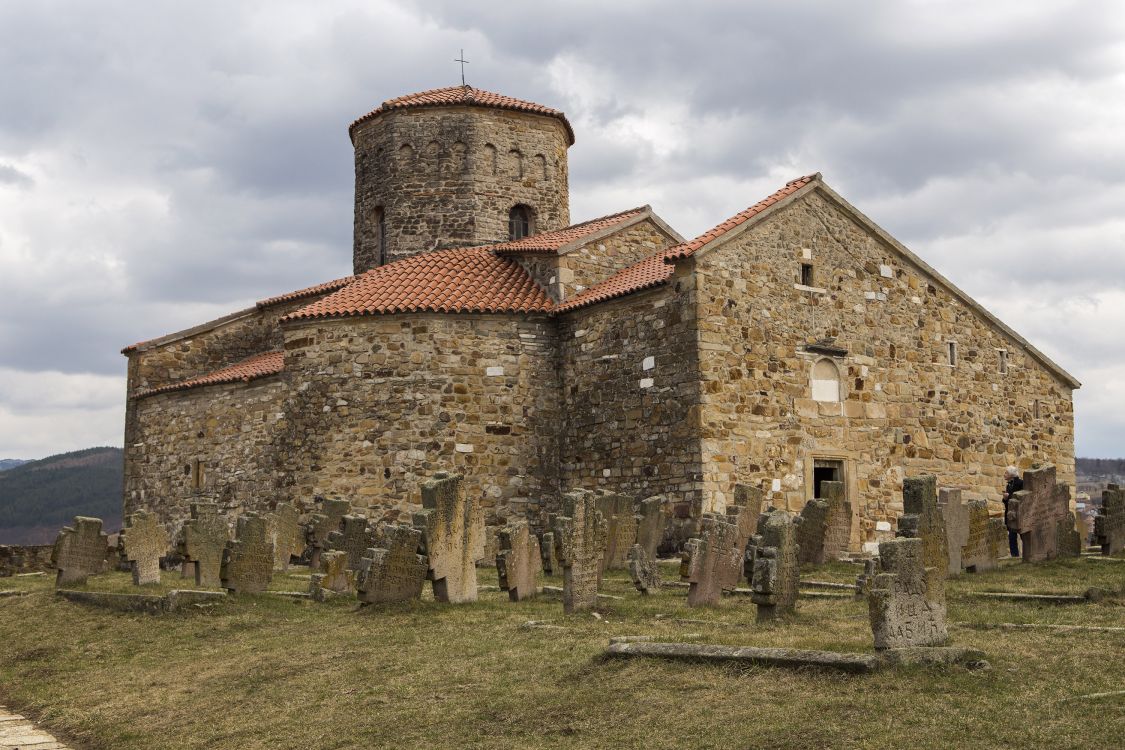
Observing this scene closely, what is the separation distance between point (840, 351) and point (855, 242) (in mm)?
2076

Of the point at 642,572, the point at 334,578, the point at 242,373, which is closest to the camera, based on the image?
the point at 642,572

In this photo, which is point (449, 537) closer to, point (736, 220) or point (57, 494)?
point (736, 220)

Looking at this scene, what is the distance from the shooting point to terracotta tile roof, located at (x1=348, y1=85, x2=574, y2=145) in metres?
25.8

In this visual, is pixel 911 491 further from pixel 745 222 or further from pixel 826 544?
pixel 745 222

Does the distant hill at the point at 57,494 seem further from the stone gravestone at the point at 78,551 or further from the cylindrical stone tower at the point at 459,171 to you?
the stone gravestone at the point at 78,551

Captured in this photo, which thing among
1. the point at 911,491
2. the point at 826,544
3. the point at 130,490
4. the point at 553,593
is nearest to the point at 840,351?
the point at 826,544

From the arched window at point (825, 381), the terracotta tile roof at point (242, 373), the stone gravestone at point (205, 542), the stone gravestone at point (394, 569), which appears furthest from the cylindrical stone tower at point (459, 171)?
the stone gravestone at point (394, 569)

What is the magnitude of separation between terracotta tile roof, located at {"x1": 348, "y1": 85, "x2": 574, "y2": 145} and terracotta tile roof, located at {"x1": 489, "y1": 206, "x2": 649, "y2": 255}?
305 centimetres

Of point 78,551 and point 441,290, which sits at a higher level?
point 441,290

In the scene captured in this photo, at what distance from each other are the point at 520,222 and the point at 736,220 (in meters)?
7.98

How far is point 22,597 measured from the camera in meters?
16.1

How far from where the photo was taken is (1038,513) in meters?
14.6

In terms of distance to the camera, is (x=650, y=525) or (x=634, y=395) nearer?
(x=650, y=525)

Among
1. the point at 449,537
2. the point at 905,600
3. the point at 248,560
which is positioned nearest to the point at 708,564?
the point at 449,537
